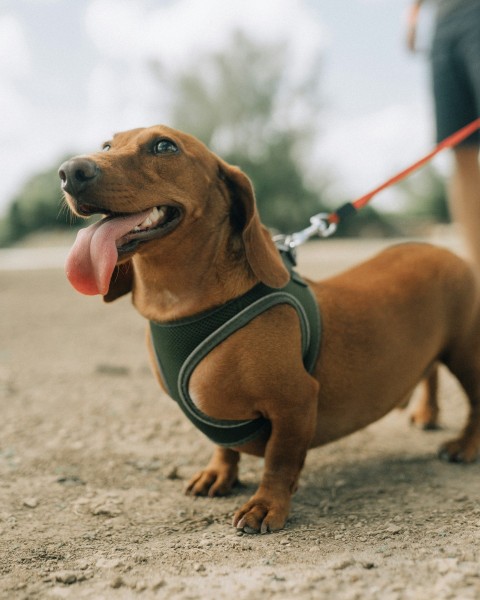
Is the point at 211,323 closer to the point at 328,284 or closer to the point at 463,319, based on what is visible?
the point at 328,284


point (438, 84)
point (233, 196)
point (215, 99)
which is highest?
point (438, 84)

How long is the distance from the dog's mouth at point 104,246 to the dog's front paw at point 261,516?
0.94m

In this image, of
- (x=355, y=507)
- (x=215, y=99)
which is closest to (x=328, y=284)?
(x=355, y=507)

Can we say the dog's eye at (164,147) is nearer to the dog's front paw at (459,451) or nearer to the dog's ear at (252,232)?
the dog's ear at (252,232)

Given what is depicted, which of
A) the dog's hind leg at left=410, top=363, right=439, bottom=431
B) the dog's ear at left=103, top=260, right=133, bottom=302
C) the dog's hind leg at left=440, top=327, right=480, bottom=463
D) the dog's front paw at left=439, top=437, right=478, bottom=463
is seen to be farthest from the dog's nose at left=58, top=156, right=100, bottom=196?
the dog's hind leg at left=410, top=363, right=439, bottom=431

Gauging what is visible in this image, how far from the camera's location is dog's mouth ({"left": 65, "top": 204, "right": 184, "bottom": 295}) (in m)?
2.39

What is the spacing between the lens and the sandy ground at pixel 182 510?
6.56ft

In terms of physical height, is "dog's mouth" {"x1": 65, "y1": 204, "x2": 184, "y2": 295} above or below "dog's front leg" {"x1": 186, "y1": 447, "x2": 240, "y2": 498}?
above

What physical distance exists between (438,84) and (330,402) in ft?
7.39

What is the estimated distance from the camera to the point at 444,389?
490cm

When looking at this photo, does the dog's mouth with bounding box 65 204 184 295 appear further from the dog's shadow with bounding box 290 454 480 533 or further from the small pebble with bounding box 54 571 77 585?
the dog's shadow with bounding box 290 454 480 533

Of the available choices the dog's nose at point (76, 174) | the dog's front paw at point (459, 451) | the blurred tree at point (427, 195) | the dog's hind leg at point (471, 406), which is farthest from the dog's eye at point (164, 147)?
the blurred tree at point (427, 195)

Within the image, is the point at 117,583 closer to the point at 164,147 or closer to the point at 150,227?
the point at 150,227

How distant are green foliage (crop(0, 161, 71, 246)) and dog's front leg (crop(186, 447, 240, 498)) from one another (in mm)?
20008
